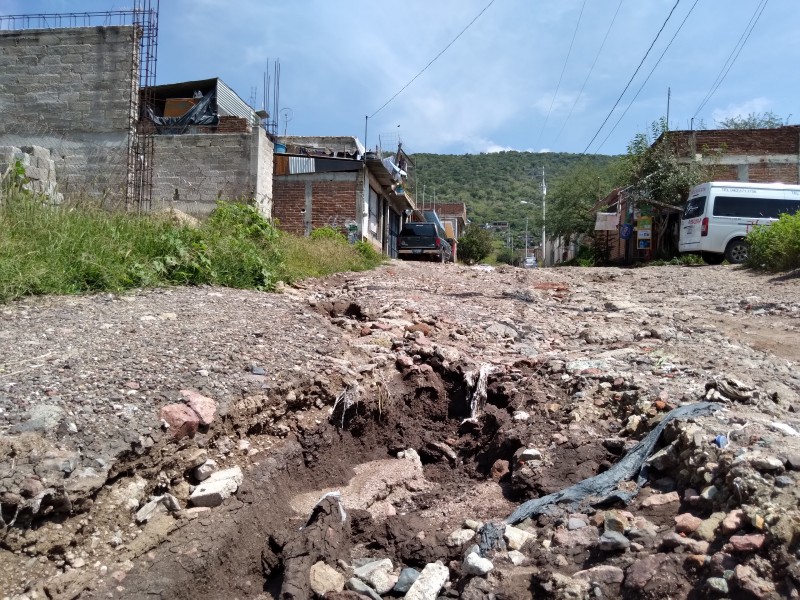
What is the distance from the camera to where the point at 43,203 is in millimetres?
6879

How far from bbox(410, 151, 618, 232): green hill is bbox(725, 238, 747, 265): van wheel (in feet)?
162

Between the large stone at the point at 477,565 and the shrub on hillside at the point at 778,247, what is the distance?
1159 cm

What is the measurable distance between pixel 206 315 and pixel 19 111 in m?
12.1

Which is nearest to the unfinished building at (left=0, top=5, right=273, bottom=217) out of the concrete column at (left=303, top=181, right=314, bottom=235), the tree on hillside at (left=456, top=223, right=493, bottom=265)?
the concrete column at (left=303, top=181, right=314, bottom=235)

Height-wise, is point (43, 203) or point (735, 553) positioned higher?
point (43, 203)

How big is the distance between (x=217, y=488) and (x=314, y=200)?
1821 cm

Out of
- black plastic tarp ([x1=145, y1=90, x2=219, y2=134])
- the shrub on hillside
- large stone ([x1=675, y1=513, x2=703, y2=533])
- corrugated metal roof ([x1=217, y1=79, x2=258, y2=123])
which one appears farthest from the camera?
corrugated metal roof ([x1=217, y1=79, x2=258, y2=123])

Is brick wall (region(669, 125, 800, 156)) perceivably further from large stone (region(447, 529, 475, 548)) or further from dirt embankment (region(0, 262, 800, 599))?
large stone (region(447, 529, 475, 548))

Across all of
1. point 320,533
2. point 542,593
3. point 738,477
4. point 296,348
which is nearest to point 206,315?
point 296,348

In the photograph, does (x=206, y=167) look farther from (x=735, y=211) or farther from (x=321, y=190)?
(x=735, y=211)

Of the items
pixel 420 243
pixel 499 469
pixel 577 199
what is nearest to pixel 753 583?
pixel 499 469

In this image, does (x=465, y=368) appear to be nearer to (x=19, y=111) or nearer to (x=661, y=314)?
(x=661, y=314)

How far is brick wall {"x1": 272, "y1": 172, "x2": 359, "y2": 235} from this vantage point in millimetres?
20672

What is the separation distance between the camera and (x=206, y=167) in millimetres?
15602
